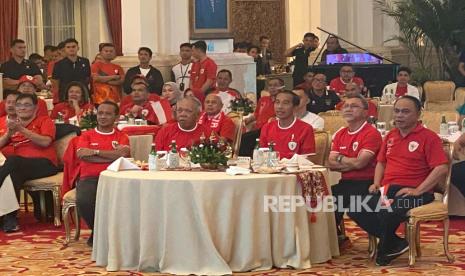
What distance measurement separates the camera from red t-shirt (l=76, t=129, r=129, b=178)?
1040 cm

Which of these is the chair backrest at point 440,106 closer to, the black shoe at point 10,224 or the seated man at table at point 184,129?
the seated man at table at point 184,129

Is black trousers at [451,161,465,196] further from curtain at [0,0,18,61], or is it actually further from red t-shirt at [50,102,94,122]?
curtain at [0,0,18,61]

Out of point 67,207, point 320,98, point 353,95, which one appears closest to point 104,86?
point 320,98

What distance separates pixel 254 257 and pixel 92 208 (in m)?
1.82

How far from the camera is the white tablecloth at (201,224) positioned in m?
8.84

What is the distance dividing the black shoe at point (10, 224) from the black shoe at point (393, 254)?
3.82 metres

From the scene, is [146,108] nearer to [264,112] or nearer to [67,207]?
[264,112]

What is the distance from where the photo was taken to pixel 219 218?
8875 millimetres

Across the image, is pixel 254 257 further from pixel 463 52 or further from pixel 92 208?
pixel 463 52

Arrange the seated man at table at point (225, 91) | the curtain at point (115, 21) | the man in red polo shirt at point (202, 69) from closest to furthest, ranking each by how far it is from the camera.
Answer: the seated man at table at point (225, 91), the man in red polo shirt at point (202, 69), the curtain at point (115, 21)

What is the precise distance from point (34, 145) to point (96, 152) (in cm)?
161

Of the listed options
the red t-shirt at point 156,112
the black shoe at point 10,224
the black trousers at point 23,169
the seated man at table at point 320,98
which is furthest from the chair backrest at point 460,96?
the black shoe at point 10,224

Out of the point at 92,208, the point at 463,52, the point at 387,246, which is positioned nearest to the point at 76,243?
the point at 92,208

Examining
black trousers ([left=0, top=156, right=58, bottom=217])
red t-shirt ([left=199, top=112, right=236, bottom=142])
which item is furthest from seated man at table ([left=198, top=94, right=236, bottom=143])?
black trousers ([left=0, top=156, right=58, bottom=217])
